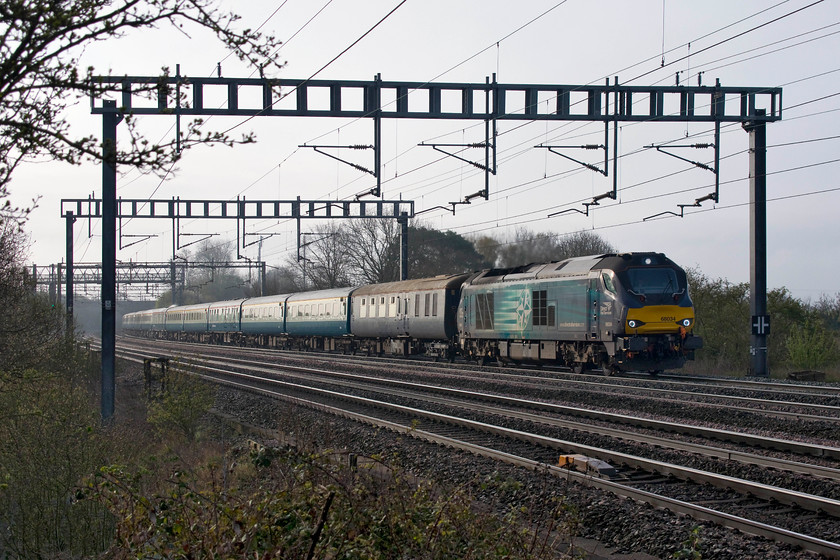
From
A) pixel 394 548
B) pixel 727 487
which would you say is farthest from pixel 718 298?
A: pixel 394 548

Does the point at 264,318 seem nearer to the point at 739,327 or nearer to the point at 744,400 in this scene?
the point at 739,327

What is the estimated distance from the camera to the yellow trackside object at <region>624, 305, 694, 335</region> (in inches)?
784

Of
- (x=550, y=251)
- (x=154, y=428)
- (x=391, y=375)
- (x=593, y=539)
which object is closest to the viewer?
(x=593, y=539)

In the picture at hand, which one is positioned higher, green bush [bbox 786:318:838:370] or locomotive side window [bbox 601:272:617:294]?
locomotive side window [bbox 601:272:617:294]

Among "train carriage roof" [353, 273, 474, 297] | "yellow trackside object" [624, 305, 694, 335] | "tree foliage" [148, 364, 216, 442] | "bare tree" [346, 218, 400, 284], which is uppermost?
"bare tree" [346, 218, 400, 284]

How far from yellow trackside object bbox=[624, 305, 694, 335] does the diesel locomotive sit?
2 cm

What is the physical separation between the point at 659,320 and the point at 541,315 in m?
3.50

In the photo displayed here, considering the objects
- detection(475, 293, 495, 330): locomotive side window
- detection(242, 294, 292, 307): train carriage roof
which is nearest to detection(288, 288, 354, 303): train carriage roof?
detection(242, 294, 292, 307): train carriage roof

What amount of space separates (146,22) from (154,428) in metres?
12.4

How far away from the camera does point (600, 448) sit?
10.8 m

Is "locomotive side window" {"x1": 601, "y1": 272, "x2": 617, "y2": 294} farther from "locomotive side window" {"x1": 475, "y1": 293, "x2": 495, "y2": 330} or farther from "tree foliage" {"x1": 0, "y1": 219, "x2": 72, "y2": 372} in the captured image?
"tree foliage" {"x1": 0, "y1": 219, "x2": 72, "y2": 372}

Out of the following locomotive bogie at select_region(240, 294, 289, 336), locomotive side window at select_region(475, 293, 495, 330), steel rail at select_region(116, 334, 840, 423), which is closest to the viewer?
steel rail at select_region(116, 334, 840, 423)

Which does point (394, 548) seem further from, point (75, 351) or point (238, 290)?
point (238, 290)

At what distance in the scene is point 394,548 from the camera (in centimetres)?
494
